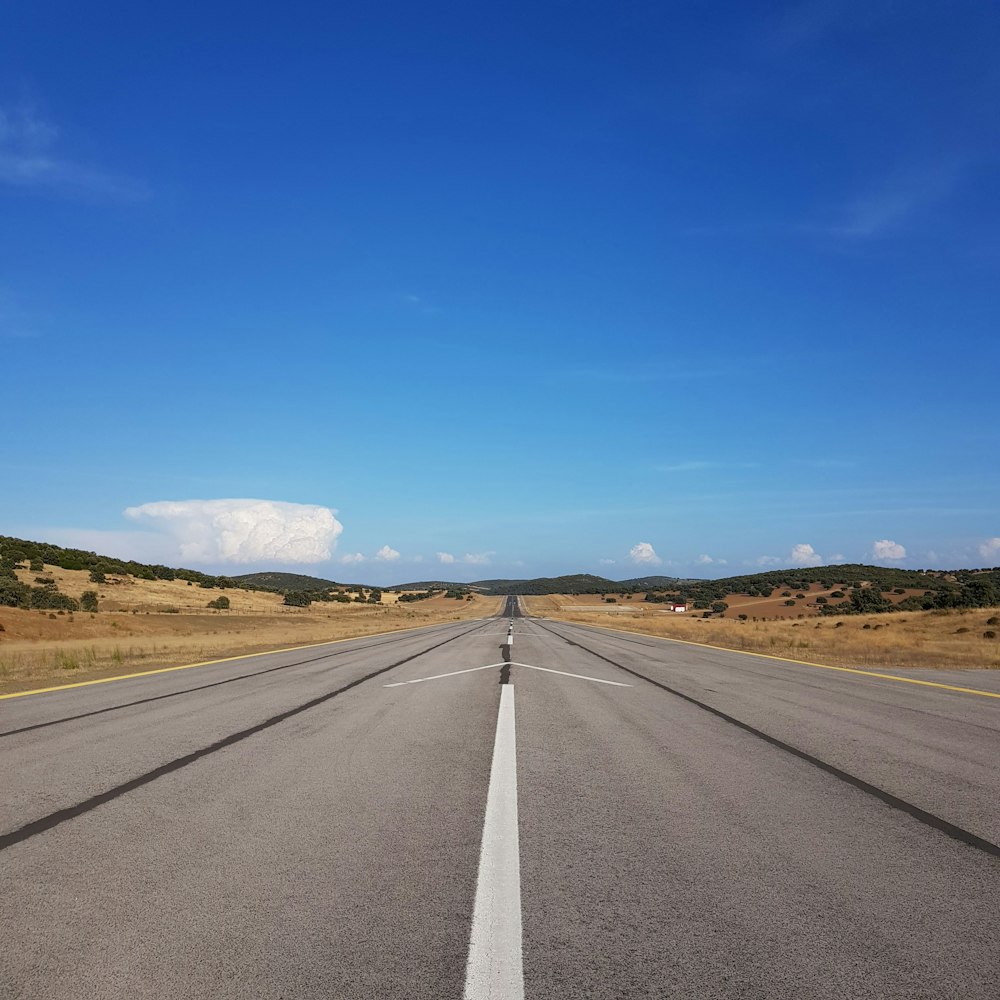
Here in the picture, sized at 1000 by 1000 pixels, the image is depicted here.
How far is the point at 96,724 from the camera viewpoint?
30.7 ft

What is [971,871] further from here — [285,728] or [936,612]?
[936,612]

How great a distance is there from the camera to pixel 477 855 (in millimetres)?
4508

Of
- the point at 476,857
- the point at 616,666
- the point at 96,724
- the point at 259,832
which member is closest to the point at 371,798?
the point at 259,832

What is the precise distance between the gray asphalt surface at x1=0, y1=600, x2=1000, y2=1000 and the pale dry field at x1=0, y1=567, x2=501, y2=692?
32.0 feet

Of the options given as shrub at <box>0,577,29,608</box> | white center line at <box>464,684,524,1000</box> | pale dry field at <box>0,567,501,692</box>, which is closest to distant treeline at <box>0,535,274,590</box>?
pale dry field at <box>0,567,501,692</box>

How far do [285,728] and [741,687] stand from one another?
9049mm

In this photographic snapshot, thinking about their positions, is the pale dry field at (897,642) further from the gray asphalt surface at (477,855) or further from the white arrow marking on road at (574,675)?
the gray asphalt surface at (477,855)

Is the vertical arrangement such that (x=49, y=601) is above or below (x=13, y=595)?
below

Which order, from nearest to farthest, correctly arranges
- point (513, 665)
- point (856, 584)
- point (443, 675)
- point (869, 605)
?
point (443, 675), point (513, 665), point (869, 605), point (856, 584)

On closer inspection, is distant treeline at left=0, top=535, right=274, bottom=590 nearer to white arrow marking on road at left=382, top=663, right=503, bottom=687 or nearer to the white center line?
white arrow marking on road at left=382, top=663, right=503, bottom=687

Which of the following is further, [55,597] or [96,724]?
[55,597]

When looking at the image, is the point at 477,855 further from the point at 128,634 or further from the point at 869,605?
the point at 869,605

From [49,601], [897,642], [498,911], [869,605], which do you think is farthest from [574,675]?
[869,605]

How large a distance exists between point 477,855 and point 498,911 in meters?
0.84
